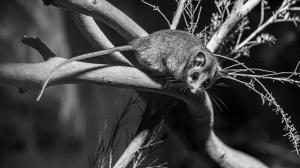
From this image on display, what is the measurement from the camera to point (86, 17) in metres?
1.83

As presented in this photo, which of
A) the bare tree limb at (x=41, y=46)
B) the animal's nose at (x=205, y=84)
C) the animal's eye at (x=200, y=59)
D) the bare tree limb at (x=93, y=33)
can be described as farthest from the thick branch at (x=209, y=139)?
the bare tree limb at (x=41, y=46)

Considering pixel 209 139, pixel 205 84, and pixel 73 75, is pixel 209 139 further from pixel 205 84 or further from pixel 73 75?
pixel 73 75

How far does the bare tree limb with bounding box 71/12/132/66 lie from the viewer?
1.82 m

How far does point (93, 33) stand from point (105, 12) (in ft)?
0.59

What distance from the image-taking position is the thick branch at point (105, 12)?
1595mm

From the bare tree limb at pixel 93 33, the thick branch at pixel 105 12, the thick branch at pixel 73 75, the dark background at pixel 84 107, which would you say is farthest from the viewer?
the dark background at pixel 84 107

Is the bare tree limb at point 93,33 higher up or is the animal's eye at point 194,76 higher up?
the bare tree limb at point 93,33

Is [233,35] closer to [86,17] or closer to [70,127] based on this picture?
[86,17]

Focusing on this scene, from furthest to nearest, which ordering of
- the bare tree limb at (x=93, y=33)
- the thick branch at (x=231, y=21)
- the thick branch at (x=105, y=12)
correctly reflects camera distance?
the thick branch at (x=231, y=21), the bare tree limb at (x=93, y=33), the thick branch at (x=105, y=12)

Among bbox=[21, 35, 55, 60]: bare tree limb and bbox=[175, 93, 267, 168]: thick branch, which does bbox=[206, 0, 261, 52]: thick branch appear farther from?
bbox=[21, 35, 55, 60]: bare tree limb

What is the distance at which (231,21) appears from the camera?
1994mm

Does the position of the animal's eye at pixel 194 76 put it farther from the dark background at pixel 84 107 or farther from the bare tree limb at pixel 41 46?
the dark background at pixel 84 107

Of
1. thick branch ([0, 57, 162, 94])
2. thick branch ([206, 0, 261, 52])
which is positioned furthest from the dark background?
thick branch ([0, 57, 162, 94])

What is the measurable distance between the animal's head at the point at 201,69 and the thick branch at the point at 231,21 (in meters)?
0.12
